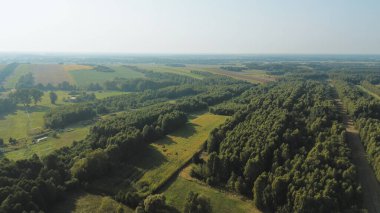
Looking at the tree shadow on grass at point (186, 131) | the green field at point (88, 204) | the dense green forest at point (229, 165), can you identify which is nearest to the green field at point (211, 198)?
the dense green forest at point (229, 165)

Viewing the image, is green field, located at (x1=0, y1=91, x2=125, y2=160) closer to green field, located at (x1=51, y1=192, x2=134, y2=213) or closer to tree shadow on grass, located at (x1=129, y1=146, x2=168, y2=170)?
tree shadow on grass, located at (x1=129, y1=146, x2=168, y2=170)

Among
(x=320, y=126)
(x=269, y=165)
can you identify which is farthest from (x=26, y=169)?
(x=320, y=126)

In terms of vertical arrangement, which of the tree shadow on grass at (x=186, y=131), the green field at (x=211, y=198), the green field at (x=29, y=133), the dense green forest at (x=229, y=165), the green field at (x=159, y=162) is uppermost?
the dense green forest at (x=229, y=165)

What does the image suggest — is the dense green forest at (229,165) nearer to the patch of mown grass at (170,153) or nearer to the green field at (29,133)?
the patch of mown grass at (170,153)

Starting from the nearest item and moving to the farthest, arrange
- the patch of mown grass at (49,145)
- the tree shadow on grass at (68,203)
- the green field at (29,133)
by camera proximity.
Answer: the tree shadow on grass at (68,203) → the patch of mown grass at (49,145) → the green field at (29,133)

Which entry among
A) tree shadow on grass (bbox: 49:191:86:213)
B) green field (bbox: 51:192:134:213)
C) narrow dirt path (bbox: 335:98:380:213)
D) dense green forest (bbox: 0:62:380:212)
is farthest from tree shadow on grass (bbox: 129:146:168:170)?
narrow dirt path (bbox: 335:98:380:213)

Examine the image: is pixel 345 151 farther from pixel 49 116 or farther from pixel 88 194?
pixel 49 116
